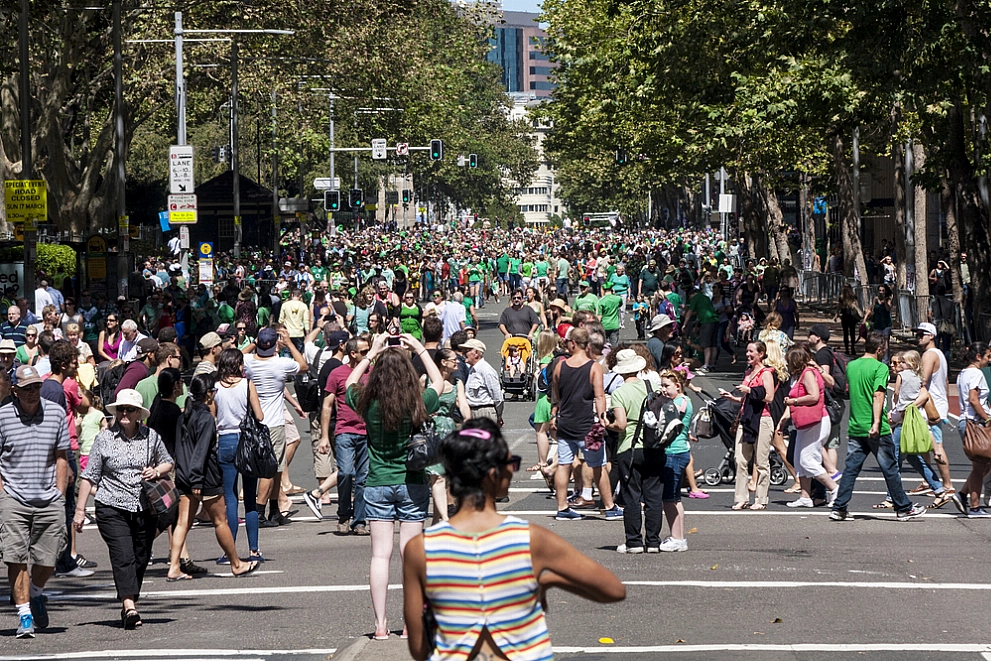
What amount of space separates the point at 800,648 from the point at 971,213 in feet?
75.7

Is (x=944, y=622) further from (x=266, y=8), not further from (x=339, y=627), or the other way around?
(x=266, y=8)

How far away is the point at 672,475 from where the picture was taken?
12.9 m

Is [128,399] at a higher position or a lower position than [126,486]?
higher

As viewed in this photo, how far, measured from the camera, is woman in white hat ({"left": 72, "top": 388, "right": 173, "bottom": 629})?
1048 centimetres

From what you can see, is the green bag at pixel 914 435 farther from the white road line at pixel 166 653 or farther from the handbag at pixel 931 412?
the white road line at pixel 166 653

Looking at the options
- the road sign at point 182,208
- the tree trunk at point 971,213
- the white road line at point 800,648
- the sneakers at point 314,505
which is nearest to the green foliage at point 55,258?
the road sign at point 182,208

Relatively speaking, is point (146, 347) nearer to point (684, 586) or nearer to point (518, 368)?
point (684, 586)

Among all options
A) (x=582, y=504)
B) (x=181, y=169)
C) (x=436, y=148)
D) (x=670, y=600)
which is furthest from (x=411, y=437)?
(x=436, y=148)

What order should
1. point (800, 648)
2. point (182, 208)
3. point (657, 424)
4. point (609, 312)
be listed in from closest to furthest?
point (800, 648) → point (657, 424) → point (609, 312) → point (182, 208)

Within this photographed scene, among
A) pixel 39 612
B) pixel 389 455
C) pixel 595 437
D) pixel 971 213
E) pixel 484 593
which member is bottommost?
pixel 39 612

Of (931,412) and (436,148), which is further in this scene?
(436,148)

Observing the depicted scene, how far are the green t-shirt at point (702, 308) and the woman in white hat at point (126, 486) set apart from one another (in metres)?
19.8

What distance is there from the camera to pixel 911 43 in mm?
26531

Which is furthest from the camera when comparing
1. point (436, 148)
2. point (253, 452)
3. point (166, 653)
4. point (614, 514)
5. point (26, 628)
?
point (436, 148)
